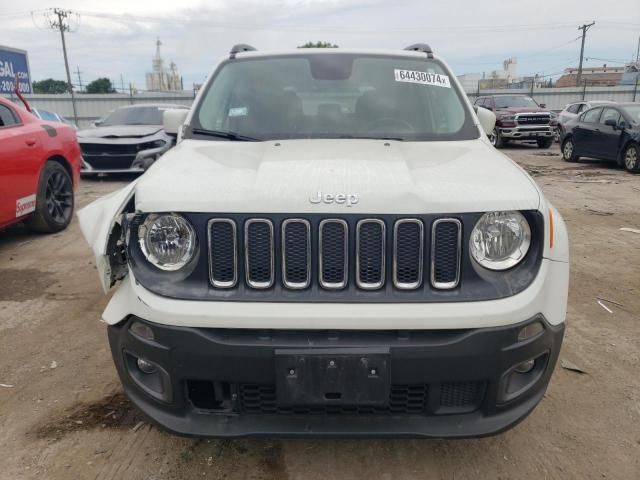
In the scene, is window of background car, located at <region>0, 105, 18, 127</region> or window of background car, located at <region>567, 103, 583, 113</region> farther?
window of background car, located at <region>567, 103, 583, 113</region>

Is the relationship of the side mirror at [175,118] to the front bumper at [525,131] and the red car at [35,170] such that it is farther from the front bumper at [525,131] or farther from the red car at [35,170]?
the front bumper at [525,131]

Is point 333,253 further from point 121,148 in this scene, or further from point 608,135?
point 608,135

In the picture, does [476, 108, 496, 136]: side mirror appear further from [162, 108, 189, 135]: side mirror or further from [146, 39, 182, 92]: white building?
[146, 39, 182, 92]: white building

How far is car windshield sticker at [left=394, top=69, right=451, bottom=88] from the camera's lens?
10.9 feet

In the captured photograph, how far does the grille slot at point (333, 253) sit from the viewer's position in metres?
1.96

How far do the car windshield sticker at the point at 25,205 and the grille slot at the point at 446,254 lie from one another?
4808 mm

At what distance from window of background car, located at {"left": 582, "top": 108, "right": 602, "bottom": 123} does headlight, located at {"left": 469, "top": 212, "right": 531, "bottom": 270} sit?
12.7m

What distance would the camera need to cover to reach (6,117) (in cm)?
545

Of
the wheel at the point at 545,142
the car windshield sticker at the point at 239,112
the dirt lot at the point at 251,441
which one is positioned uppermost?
the car windshield sticker at the point at 239,112

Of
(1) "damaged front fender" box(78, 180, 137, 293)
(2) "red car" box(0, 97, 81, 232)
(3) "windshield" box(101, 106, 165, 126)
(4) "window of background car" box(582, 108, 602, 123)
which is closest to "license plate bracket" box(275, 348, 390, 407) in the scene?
(1) "damaged front fender" box(78, 180, 137, 293)

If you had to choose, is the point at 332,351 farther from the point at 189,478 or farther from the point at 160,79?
the point at 160,79

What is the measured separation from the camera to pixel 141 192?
2.09 meters

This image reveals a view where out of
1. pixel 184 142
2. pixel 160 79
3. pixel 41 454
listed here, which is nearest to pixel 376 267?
pixel 184 142

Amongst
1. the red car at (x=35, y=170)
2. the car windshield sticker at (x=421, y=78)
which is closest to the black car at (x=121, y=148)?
the red car at (x=35, y=170)
